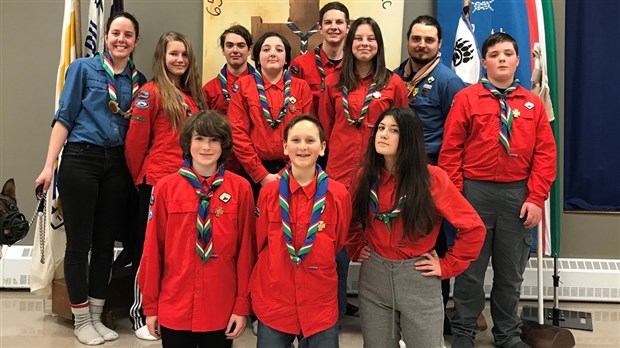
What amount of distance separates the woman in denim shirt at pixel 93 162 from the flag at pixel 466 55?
1832 mm

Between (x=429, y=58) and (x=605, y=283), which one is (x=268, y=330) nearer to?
(x=429, y=58)

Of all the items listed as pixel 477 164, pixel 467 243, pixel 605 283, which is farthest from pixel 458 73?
pixel 605 283

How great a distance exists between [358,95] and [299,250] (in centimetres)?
108

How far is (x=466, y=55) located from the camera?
11.7 feet

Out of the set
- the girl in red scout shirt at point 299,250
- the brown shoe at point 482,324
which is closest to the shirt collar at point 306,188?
the girl in red scout shirt at point 299,250

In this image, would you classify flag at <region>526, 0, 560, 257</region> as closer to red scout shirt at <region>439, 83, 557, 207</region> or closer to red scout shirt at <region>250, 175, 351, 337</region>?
red scout shirt at <region>439, 83, 557, 207</region>

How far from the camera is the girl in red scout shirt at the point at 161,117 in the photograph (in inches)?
123

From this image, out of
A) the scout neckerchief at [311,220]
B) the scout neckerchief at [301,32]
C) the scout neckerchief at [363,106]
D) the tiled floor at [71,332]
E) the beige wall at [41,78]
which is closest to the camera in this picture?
the scout neckerchief at [311,220]

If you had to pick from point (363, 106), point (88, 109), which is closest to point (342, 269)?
point (363, 106)

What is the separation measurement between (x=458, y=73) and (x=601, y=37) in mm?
1133

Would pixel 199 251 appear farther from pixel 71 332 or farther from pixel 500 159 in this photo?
pixel 71 332

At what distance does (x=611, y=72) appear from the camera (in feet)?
13.0

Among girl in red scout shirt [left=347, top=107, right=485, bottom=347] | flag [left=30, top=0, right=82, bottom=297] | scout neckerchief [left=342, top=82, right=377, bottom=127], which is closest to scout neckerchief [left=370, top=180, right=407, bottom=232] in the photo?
girl in red scout shirt [left=347, top=107, right=485, bottom=347]

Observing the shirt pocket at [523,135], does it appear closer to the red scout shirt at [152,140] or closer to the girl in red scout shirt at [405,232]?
the girl in red scout shirt at [405,232]
